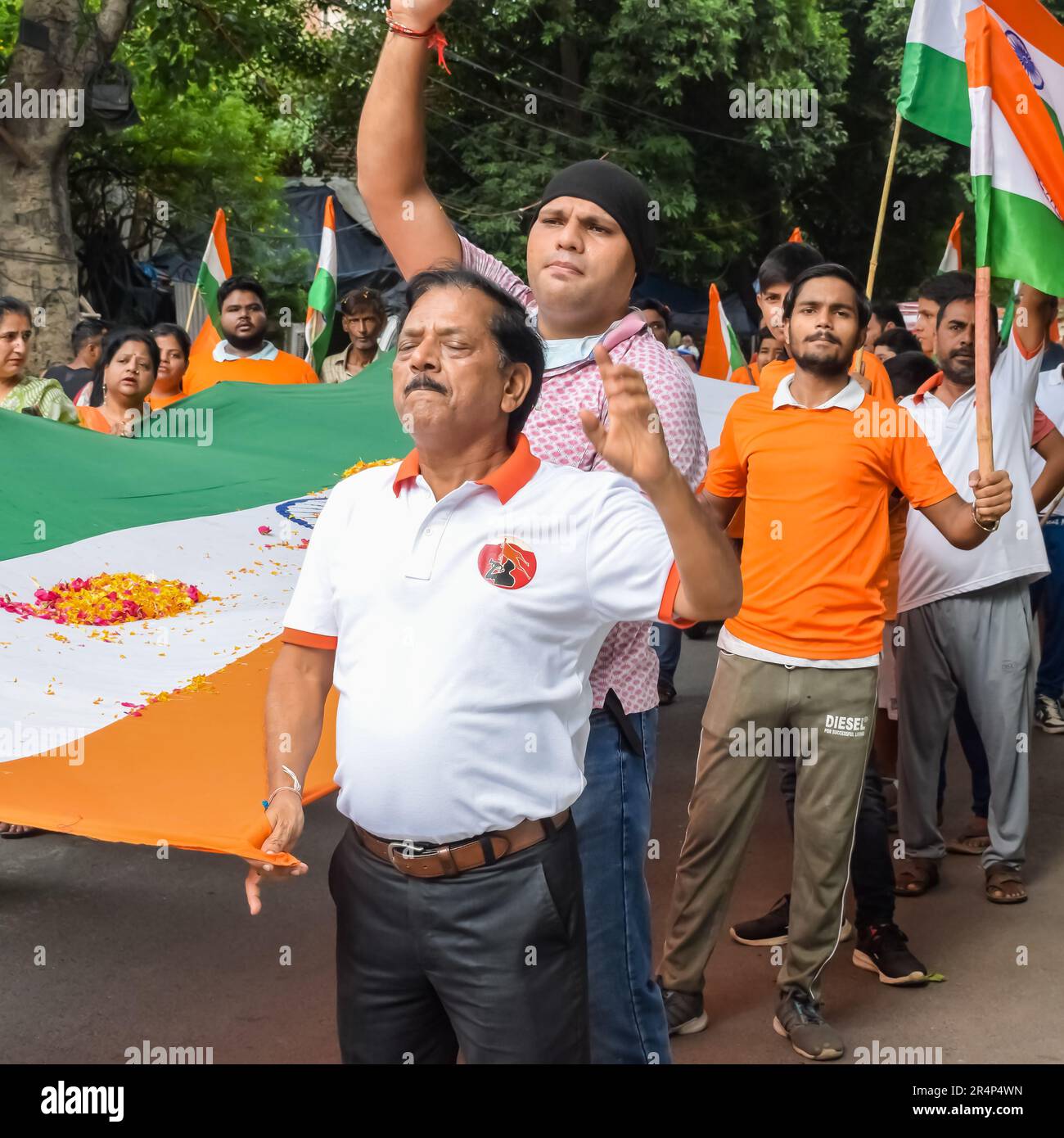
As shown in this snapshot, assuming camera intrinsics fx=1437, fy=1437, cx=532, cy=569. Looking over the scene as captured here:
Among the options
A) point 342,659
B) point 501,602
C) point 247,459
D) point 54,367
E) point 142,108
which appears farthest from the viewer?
point 142,108

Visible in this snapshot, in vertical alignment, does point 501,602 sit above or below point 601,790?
above

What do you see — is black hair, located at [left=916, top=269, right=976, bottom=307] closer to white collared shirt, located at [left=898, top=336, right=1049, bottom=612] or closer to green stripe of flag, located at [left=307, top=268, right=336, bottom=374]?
white collared shirt, located at [left=898, top=336, right=1049, bottom=612]

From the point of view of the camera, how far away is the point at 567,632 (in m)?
2.22

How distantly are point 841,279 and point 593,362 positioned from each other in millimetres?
1598

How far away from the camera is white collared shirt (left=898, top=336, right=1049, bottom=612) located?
4.66m

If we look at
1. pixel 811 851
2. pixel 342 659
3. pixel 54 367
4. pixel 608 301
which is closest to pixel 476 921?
pixel 342 659

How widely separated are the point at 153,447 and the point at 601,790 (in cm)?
321

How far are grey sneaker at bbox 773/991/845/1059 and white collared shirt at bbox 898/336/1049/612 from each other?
1576 millimetres

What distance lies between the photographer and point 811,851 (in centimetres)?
385

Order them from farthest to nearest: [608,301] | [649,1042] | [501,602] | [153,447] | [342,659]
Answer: [153,447]
[649,1042]
[608,301]
[342,659]
[501,602]

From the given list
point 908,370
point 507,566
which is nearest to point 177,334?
point 908,370

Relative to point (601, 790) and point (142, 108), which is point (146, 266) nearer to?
point (142, 108)

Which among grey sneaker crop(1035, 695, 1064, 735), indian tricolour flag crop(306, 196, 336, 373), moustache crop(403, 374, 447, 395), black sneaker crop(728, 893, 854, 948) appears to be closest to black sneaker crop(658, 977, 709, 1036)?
black sneaker crop(728, 893, 854, 948)

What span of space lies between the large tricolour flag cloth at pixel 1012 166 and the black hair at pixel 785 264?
133cm
